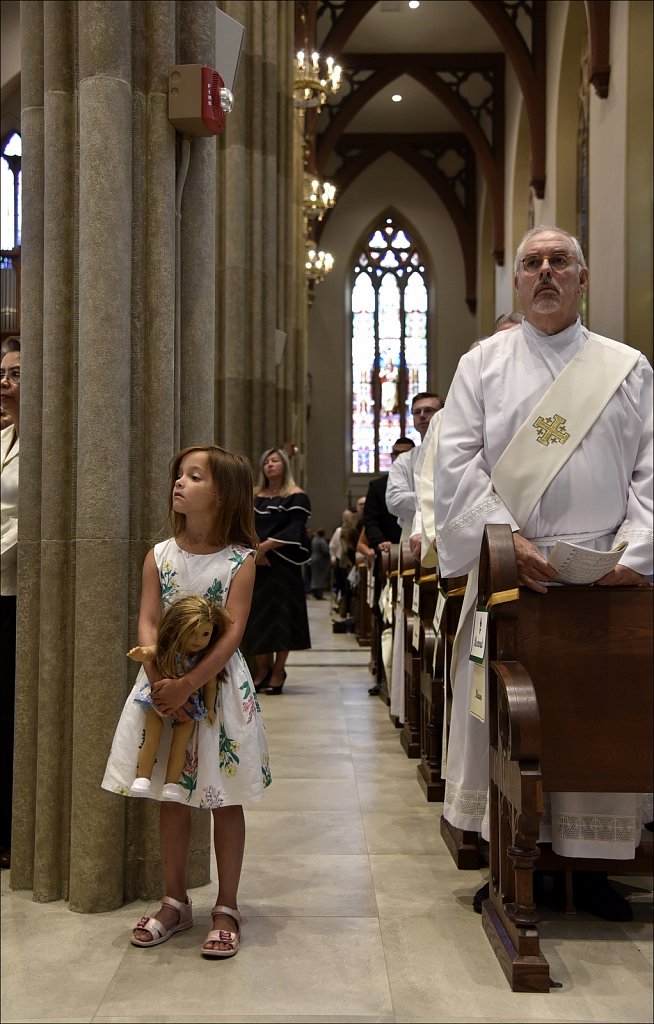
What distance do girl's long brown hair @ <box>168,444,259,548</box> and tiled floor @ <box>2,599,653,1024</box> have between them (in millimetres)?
1101

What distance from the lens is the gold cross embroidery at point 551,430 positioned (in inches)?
129

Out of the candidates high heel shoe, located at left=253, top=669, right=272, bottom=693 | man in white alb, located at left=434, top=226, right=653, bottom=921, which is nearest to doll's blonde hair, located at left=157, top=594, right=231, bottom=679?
man in white alb, located at left=434, top=226, right=653, bottom=921

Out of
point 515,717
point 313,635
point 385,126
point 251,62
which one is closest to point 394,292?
point 385,126

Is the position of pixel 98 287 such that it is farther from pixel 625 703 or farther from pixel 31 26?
pixel 625 703

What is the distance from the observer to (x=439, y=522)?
345cm

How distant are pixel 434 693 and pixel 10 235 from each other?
15.3 meters

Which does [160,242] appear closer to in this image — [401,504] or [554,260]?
[554,260]

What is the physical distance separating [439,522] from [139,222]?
1333mm

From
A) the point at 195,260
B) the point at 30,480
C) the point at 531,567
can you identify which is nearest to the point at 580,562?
the point at 531,567

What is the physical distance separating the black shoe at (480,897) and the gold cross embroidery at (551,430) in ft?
4.36

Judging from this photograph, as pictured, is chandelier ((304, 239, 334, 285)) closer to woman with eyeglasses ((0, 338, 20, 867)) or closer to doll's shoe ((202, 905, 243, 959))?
woman with eyeglasses ((0, 338, 20, 867))

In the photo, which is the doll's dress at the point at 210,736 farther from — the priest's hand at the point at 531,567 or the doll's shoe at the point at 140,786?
the priest's hand at the point at 531,567

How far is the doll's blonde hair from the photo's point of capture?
2873 millimetres

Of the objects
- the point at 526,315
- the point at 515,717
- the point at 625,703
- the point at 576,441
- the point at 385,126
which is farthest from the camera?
the point at 385,126
